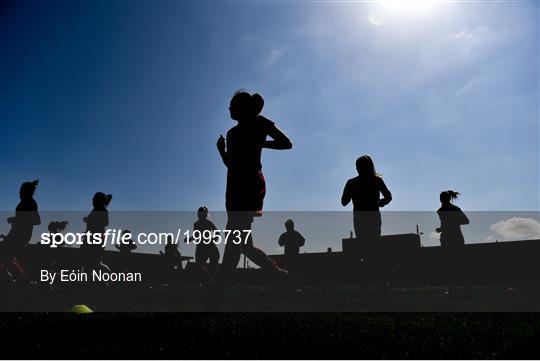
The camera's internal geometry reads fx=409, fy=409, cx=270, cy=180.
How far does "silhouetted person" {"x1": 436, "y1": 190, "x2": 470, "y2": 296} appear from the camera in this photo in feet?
30.8

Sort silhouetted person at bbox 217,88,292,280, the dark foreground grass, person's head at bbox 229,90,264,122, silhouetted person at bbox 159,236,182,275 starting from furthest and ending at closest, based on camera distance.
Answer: silhouetted person at bbox 159,236,182,275, person's head at bbox 229,90,264,122, silhouetted person at bbox 217,88,292,280, the dark foreground grass

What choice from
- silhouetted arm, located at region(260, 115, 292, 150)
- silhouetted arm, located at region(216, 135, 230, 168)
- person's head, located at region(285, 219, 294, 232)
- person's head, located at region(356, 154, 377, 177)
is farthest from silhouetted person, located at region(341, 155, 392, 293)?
person's head, located at region(285, 219, 294, 232)

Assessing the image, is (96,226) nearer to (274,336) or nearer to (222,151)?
(222,151)

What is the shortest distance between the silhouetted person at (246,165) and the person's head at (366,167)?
100 inches

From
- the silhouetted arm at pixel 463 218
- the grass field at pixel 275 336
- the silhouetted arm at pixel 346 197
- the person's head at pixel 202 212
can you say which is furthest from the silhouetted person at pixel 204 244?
the grass field at pixel 275 336

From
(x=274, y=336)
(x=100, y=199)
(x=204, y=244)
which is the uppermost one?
(x=100, y=199)

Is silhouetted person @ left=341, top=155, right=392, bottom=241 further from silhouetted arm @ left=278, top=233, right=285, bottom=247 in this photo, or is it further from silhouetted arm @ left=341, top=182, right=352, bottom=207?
silhouetted arm @ left=278, top=233, right=285, bottom=247

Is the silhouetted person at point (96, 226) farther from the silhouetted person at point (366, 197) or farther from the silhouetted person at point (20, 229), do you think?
the silhouetted person at point (366, 197)

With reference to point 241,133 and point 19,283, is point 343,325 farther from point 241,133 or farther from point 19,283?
point 19,283

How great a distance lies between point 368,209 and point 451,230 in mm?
3544

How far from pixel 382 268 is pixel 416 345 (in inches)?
168

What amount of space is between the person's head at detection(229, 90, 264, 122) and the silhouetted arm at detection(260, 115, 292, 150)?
19cm

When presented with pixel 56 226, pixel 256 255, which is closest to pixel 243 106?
pixel 256 255

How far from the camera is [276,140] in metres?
5.13
